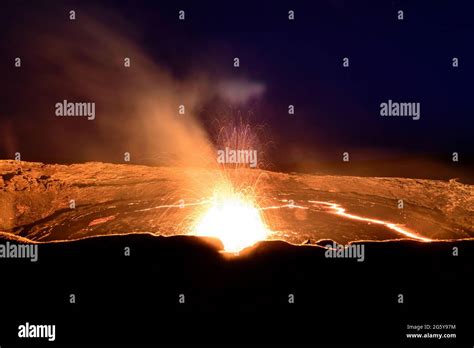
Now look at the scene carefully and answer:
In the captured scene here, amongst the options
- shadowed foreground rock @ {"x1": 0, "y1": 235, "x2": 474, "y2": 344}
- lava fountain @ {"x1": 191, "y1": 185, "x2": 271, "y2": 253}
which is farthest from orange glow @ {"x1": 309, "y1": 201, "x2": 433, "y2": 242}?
shadowed foreground rock @ {"x1": 0, "y1": 235, "x2": 474, "y2": 344}

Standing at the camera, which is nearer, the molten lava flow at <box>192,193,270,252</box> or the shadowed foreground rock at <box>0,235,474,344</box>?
the shadowed foreground rock at <box>0,235,474,344</box>

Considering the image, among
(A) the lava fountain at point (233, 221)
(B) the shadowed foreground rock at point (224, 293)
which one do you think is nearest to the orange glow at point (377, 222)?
(A) the lava fountain at point (233, 221)

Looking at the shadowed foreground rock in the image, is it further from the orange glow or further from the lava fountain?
the orange glow

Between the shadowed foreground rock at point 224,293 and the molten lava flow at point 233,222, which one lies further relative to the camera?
the molten lava flow at point 233,222

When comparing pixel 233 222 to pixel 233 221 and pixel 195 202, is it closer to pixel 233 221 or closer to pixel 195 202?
pixel 233 221

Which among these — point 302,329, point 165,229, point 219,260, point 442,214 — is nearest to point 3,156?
point 165,229

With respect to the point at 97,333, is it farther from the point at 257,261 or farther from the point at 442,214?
the point at 442,214

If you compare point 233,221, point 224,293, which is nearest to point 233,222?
→ point 233,221

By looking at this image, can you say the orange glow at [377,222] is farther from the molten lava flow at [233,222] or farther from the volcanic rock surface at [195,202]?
the molten lava flow at [233,222]
